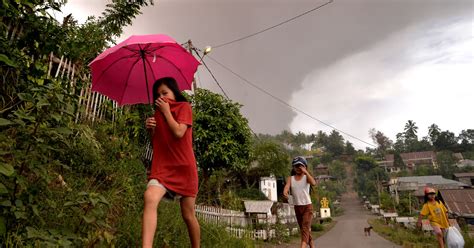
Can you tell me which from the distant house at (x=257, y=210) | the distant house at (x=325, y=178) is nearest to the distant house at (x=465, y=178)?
the distant house at (x=325, y=178)

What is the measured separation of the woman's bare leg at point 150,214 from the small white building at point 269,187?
22.3 metres

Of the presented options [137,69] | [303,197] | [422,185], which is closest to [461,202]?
[422,185]

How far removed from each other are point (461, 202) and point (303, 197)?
33865 millimetres

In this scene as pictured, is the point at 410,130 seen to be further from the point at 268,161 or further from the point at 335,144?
the point at 268,161

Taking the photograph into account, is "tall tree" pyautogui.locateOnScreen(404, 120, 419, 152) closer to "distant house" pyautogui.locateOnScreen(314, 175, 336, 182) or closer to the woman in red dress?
"distant house" pyautogui.locateOnScreen(314, 175, 336, 182)

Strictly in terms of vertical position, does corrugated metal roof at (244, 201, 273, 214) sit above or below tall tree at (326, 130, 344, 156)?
below

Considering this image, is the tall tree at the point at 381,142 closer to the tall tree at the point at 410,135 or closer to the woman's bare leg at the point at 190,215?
the tall tree at the point at 410,135

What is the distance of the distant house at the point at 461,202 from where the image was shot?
1123 inches

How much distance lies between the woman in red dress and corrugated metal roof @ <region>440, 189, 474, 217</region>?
114 feet

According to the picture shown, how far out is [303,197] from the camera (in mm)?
5133


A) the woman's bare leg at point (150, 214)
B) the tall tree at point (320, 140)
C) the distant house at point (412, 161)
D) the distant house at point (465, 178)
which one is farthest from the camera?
the tall tree at point (320, 140)

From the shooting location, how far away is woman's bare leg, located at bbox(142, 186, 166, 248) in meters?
2.11

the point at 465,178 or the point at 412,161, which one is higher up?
the point at 412,161

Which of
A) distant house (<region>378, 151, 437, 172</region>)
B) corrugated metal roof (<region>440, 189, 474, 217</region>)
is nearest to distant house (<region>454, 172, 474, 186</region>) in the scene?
corrugated metal roof (<region>440, 189, 474, 217</region>)
